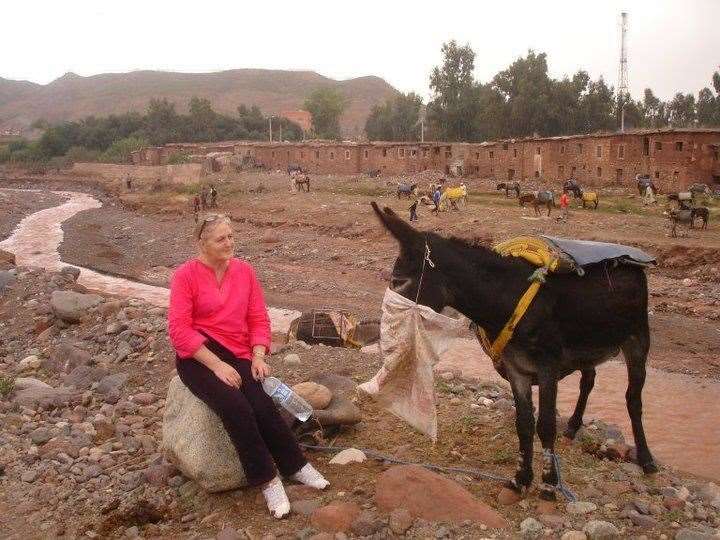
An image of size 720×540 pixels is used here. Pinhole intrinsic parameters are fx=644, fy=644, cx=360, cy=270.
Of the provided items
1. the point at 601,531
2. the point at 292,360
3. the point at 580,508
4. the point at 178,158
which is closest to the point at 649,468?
the point at 580,508

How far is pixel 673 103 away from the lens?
194 ft

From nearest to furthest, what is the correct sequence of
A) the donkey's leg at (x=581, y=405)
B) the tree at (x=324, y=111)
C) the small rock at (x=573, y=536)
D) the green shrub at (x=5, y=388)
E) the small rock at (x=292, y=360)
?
1. the small rock at (x=573, y=536)
2. the donkey's leg at (x=581, y=405)
3. the green shrub at (x=5, y=388)
4. the small rock at (x=292, y=360)
5. the tree at (x=324, y=111)

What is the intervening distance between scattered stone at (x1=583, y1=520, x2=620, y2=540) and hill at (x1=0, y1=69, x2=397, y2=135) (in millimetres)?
136246

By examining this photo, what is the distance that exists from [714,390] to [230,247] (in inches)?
339

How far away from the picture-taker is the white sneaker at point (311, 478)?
4.44 metres

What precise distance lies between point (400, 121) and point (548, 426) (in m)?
67.7

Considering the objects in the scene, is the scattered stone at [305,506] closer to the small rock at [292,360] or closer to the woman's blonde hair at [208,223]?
the woman's blonde hair at [208,223]

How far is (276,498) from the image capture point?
417 centimetres

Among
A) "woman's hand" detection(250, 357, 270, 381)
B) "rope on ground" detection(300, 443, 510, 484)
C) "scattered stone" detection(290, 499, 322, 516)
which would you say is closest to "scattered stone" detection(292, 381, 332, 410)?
"rope on ground" detection(300, 443, 510, 484)

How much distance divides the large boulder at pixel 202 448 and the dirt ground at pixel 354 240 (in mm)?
7329

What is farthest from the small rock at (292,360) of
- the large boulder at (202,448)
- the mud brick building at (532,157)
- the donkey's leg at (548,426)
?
the mud brick building at (532,157)

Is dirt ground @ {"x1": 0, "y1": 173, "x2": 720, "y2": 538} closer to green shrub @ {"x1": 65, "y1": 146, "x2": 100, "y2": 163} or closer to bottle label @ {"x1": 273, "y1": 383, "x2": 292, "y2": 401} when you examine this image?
bottle label @ {"x1": 273, "y1": 383, "x2": 292, "y2": 401}

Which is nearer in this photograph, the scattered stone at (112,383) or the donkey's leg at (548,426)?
the donkey's leg at (548,426)

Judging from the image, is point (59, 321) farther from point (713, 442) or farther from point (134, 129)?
point (134, 129)
